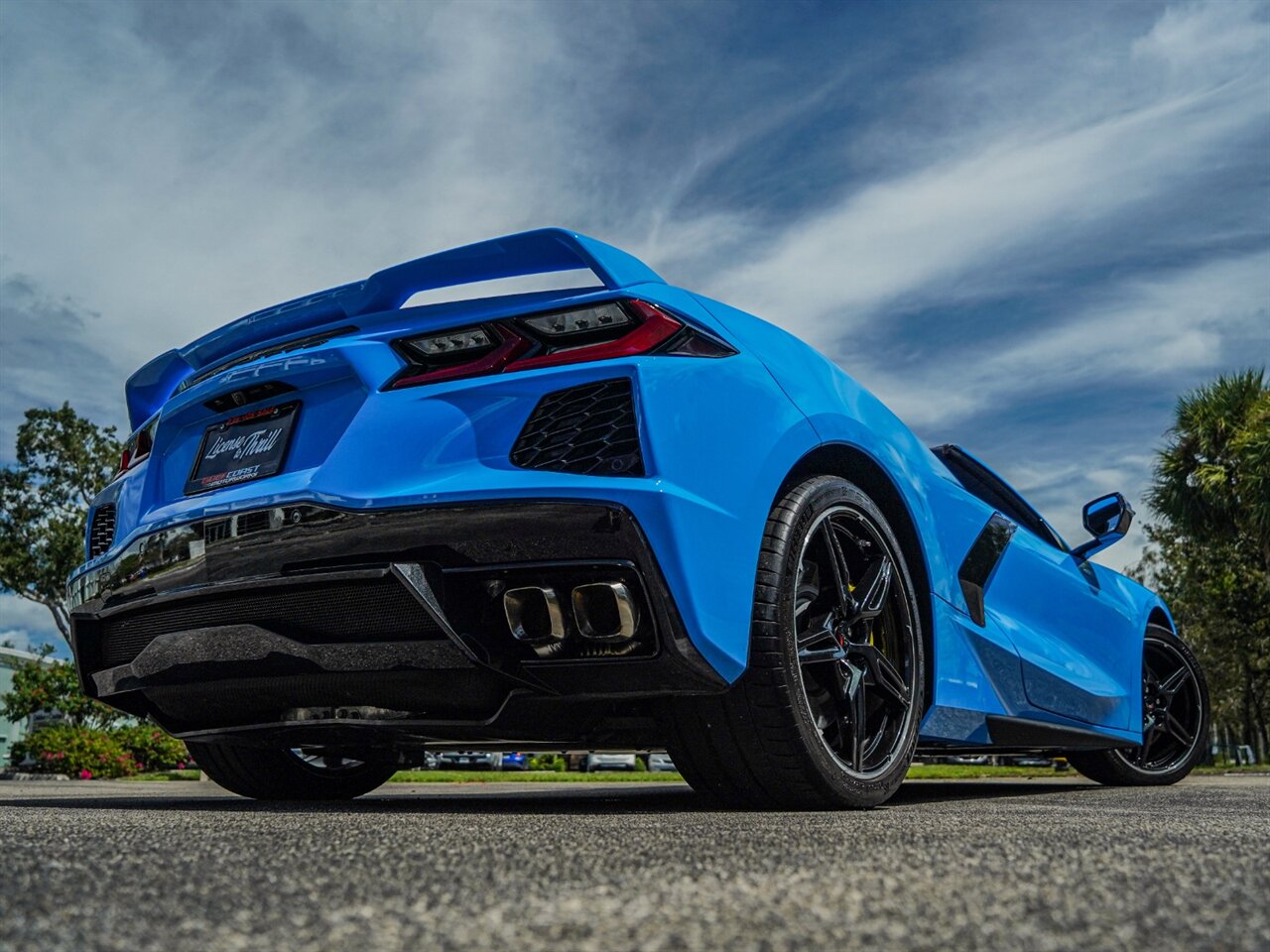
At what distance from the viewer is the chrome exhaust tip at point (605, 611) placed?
252 cm

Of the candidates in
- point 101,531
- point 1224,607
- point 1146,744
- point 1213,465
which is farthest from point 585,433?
point 1224,607

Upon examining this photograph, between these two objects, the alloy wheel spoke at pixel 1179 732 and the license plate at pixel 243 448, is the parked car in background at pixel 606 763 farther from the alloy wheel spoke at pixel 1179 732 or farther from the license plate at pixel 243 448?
the license plate at pixel 243 448

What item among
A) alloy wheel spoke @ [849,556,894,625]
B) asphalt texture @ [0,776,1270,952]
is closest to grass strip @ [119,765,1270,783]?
alloy wheel spoke @ [849,556,894,625]

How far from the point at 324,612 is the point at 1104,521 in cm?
416

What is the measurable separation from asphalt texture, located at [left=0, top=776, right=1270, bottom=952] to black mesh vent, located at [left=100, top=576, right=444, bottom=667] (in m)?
0.57

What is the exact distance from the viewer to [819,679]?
317cm

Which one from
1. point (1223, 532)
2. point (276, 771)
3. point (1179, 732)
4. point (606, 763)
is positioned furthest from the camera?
point (606, 763)

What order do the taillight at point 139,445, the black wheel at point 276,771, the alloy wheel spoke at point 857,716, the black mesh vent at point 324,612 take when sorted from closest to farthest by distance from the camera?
1. the black mesh vent at point 324,612
2. the alloy wheel spoke at point 857,716
3. the taillight at point 139,445
4. the black wheel at point 276,771

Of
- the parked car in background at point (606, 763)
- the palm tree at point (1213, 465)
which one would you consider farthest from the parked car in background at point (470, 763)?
the palm tree at point (1213, 465)

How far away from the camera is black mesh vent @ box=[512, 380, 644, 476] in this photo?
101 inches

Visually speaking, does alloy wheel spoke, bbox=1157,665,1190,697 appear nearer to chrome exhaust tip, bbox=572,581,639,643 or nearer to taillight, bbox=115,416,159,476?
chrome exhaust tip, bbox=572,581,639,643

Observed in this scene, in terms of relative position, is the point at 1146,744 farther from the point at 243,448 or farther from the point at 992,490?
the point at 243,448

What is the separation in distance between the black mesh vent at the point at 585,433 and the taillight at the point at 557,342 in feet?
0.35

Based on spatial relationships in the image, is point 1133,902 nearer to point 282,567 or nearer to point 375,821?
point 375,821
